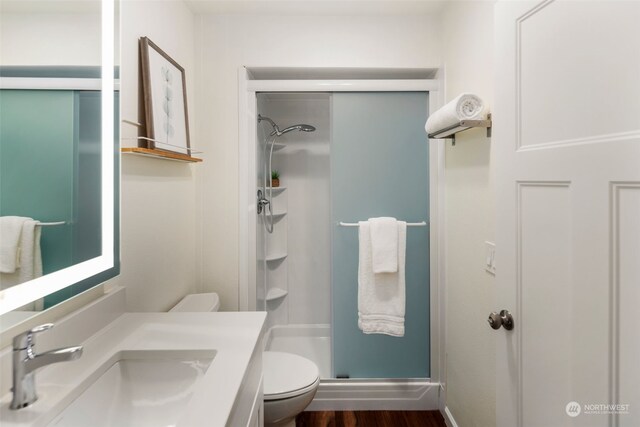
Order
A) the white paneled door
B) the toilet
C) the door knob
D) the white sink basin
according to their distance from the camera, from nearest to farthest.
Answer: the white paneled door → the white sink basin → the door knob → the toilet

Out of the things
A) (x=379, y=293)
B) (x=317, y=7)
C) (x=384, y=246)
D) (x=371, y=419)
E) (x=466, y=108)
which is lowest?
(x=371, y=419)

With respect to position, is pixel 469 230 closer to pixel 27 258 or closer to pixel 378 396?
pixel 378 396

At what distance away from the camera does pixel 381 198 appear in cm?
216

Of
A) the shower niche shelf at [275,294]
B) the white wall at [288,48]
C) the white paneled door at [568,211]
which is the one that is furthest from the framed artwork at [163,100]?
the shower niche shelf at [275,294]

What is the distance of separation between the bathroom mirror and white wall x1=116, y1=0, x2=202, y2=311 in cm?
26

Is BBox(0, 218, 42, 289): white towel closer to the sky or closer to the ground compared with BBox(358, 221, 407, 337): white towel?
closer to the sky

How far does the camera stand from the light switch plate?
4.85ft

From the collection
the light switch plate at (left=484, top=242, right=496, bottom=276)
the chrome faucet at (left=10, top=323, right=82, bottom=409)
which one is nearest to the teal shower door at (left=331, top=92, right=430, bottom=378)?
the light switch plate at (left=484, top=242, right=496, bottom=276)

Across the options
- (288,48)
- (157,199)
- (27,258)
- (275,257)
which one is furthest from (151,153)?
(275,257)

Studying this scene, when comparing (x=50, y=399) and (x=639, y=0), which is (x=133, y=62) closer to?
(x=50, y=399)

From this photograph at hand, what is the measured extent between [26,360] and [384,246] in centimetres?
167

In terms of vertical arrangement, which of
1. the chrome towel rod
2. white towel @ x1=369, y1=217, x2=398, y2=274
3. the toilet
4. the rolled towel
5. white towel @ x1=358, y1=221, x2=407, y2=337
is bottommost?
the toilet

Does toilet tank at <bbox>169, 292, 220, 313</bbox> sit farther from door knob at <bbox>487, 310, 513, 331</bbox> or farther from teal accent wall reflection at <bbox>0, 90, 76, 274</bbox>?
door knob at <bbox>487, 310, 513, 331</bbox>

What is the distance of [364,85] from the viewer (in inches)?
83.3
